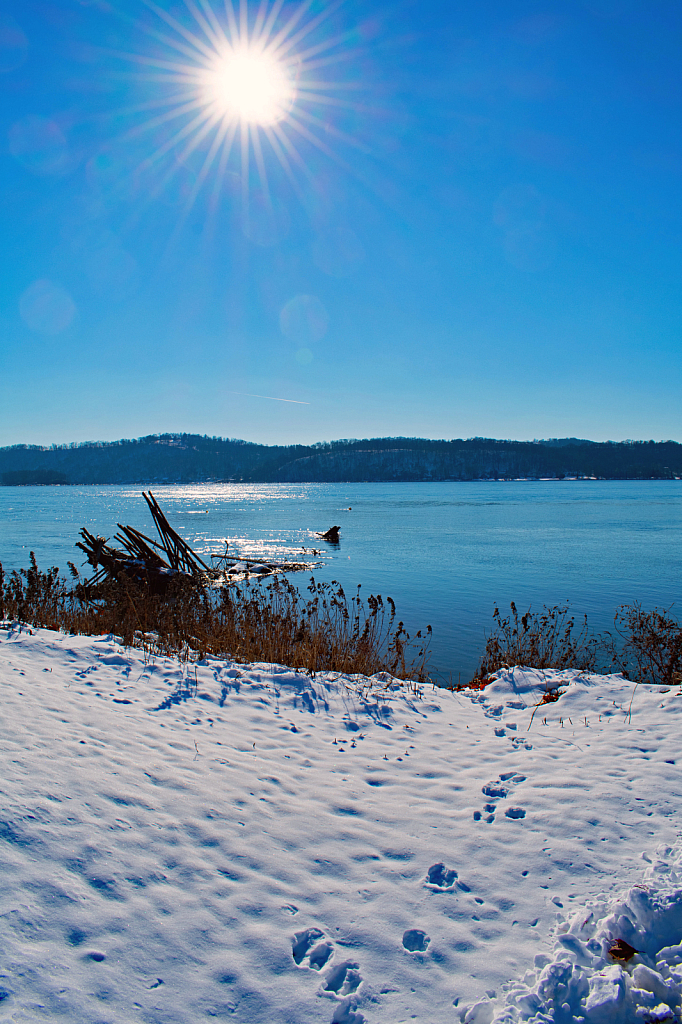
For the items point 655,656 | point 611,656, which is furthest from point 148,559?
point 655,656

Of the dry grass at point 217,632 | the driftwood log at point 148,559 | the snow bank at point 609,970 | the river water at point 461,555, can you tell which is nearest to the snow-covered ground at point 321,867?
the snow bank at point 609,970

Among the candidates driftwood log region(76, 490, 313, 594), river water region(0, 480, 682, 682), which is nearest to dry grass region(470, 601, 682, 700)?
river water region(0, 480, 682, 682)

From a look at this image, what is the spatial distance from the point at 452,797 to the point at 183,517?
54.7 metres

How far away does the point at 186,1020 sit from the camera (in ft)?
7.64

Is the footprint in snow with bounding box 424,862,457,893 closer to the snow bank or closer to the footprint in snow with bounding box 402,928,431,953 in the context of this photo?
the footprint in snow with bounding box 402,928,431,953

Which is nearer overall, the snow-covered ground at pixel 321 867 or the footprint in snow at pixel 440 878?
the snow-covered ground at pixel 321 867

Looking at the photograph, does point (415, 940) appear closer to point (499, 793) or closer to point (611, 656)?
point (499, 793)

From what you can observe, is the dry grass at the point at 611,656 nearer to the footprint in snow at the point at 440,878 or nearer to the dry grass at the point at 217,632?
the dry grass at the point at 217,632

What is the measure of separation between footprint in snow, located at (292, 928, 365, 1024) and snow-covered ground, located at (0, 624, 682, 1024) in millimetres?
11

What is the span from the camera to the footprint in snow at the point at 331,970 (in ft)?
8.18

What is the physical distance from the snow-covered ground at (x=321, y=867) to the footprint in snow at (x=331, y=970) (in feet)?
0.04

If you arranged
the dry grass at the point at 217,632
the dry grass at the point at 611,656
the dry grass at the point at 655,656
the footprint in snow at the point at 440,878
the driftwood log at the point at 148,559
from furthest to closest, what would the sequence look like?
the driftwood log at the point at 148,559
the dry grass at the point at 611,656
the dry grass at the point at 655,656
the dry grass at the point at 217,632
the footprint in snow at the point at 440,878

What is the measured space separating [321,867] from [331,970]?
2.54ft

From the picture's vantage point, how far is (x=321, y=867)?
3455 millimetres
